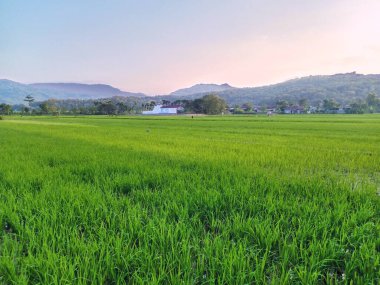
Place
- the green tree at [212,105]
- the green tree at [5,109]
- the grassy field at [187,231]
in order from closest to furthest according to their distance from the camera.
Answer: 1. the grassy field at [187,231]
2. the green tree at [5,109]
3. the green tree at [212,105]

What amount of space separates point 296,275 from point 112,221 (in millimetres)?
1797

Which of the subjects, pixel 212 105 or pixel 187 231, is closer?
pixel 187 231

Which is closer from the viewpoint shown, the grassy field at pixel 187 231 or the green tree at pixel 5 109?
the grassy field at pixel 187 231

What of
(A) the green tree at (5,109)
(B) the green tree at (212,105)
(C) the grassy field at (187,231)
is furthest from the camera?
(B) the green tree at (212,105)

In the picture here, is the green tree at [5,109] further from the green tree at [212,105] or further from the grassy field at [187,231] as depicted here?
the grassy field at [187,231]

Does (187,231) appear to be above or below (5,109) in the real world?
below

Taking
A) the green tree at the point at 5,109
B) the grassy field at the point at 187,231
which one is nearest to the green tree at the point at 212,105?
the green tree at the point at 5,109

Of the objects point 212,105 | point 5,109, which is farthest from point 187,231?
point 5,109

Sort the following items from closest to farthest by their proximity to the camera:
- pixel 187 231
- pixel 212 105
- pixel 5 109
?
pixel 187 231
pixel 5 109
pixel 212 105

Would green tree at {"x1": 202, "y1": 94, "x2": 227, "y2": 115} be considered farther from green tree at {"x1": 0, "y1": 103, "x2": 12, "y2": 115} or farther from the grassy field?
the grassy field

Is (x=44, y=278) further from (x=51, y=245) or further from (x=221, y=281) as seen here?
(x=221, y=281)

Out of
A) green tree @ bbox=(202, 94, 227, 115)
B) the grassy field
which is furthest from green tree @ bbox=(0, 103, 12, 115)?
the grassy field

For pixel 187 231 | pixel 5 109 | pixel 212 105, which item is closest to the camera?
pixel 187 231

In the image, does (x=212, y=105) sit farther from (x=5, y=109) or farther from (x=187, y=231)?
(x=187, y=231)
